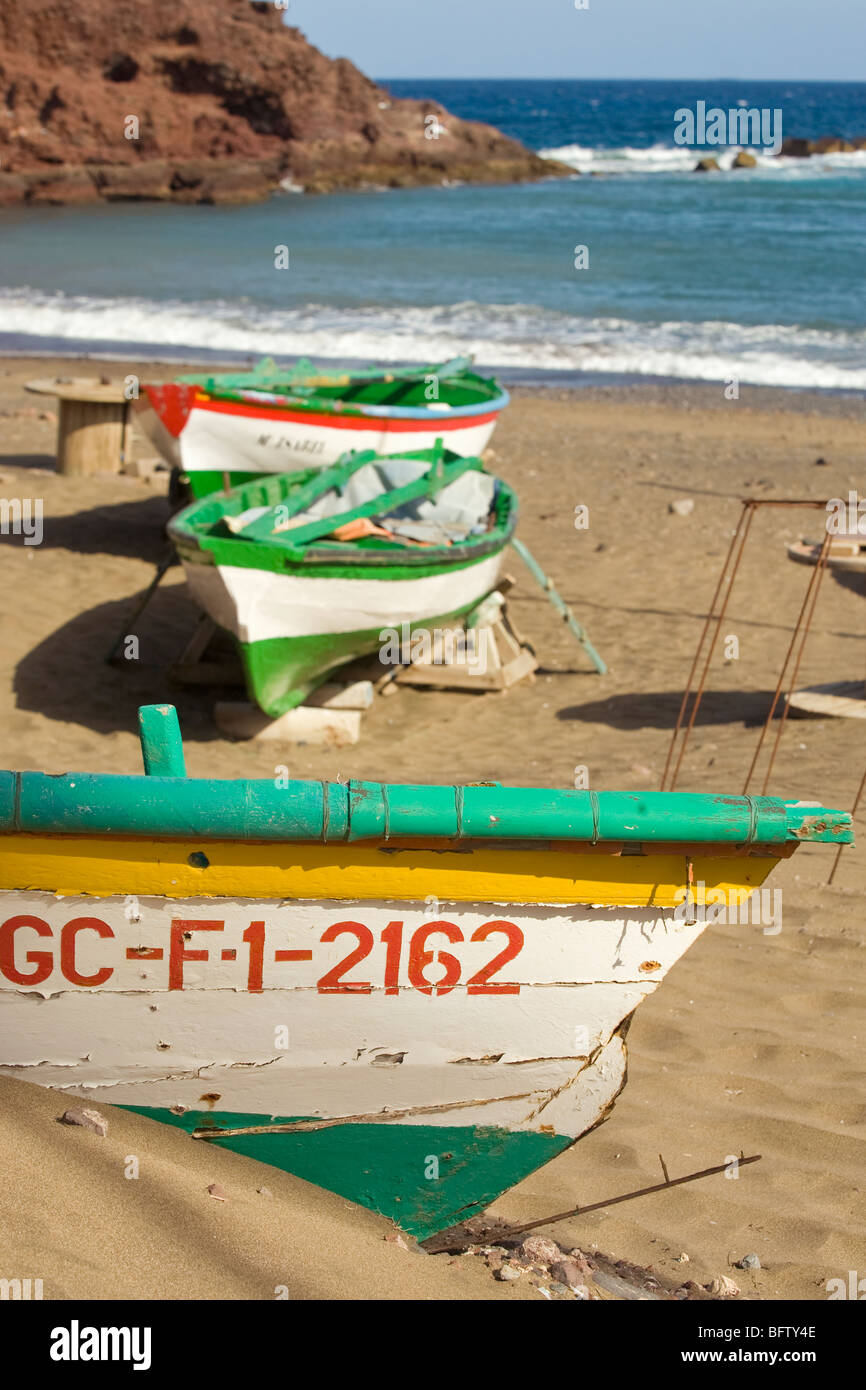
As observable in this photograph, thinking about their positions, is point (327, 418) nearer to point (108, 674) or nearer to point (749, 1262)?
point (108, 674)

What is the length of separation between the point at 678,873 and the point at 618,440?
483 inches

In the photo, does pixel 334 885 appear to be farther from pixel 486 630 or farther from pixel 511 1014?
pixel 486 630

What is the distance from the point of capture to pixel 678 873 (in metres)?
3.04

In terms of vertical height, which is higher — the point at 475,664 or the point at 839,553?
the point at 839,553

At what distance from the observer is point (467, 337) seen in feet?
71.5

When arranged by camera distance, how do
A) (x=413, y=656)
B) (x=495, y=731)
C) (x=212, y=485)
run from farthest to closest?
(x=212, y=485) → (x=413, y=656) → (x=495, y=731)

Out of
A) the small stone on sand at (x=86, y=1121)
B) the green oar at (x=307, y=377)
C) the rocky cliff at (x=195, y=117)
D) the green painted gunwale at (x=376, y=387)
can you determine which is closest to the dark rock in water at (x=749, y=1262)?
the small stone on sand at (x=86, y=1121)

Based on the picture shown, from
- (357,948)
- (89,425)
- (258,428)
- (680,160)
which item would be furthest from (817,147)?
(357,948)

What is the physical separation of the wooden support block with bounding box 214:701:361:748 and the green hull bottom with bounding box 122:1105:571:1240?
389cm

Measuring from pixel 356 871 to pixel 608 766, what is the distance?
152 inches

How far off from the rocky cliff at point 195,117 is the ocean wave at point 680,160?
17.7 feet

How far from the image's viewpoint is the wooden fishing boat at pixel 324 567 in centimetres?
654

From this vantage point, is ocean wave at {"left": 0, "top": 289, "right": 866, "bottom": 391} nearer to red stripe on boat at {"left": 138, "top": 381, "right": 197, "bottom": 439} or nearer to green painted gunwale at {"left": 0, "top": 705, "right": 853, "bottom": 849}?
red stripe on boat at {"left": 138, "top": 381, "right": 197, "bottom": 439}

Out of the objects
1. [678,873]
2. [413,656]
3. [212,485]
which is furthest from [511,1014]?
[212,485]
